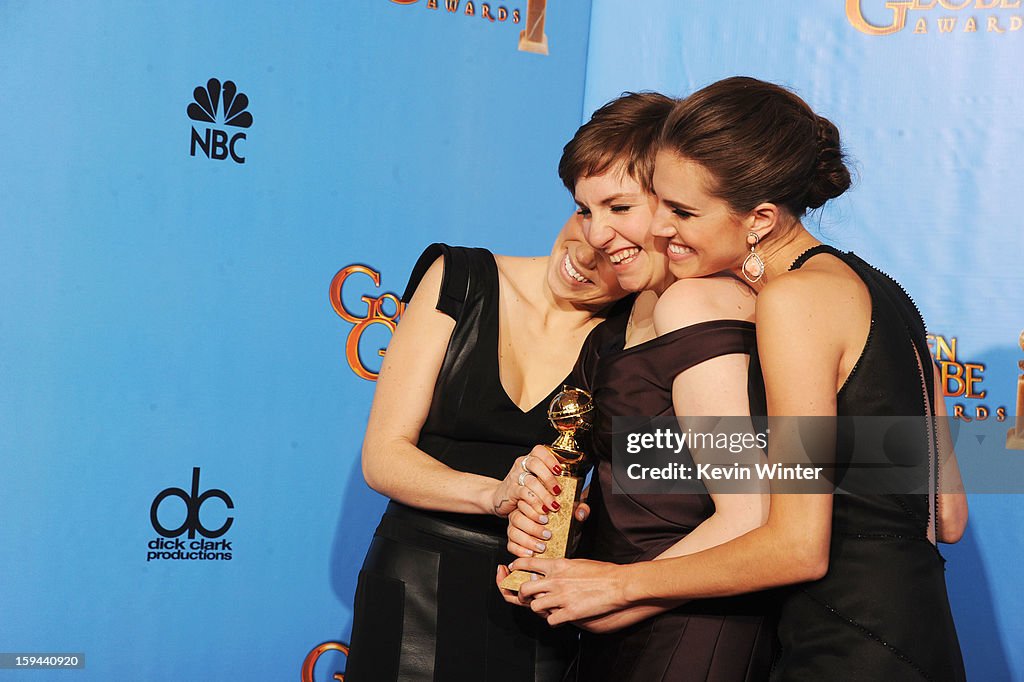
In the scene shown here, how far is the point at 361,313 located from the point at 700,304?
159 cm

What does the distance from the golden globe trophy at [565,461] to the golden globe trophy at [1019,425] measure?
1613mm

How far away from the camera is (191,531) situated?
8.68ft

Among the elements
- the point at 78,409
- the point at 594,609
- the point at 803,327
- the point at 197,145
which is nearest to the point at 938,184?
the point at 803,327

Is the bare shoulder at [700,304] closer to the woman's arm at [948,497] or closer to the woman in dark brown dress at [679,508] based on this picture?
the woman in dark brown dress at [679,508]

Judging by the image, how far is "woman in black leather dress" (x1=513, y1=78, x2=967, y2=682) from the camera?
1279 millimetres

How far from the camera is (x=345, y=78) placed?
2.85m

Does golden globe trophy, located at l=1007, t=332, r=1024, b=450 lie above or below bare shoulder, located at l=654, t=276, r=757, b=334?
below

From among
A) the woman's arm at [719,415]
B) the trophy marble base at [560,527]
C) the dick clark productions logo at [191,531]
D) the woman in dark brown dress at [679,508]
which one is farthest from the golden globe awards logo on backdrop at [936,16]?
the dick clark productions logo at [191,531]

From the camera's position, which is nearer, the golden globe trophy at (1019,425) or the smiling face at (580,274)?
the smiling face at (580,274)

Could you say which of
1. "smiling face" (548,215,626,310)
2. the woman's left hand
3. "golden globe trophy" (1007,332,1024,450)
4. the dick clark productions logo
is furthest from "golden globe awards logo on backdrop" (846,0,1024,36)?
the dick clark productions logo

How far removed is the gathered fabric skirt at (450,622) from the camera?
180 cm

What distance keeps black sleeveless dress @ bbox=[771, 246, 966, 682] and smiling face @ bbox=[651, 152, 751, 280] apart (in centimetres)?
20

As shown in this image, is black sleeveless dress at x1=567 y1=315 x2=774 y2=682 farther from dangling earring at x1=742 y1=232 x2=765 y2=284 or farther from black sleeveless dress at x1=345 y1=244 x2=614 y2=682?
black sleeveless dress at x1=345 y1=244 x2=614 y2=682

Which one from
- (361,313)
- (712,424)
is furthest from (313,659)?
(712,424)
